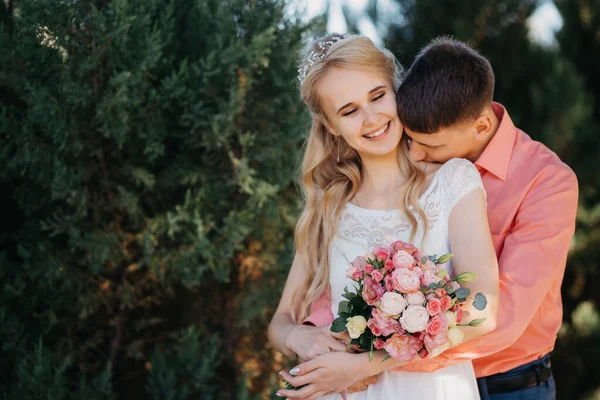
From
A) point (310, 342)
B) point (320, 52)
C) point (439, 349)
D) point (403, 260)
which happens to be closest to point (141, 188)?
point (320, 52)

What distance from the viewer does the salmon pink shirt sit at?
8.00 feet

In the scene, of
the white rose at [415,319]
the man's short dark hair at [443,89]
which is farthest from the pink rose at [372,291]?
the man's short dark hair at [443,89]

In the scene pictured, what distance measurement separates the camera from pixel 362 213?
2.77 metres

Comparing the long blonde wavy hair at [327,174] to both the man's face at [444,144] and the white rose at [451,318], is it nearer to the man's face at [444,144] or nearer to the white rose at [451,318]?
the man's face at [444,144]

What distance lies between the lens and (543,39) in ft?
18.0

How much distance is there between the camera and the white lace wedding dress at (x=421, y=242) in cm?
244

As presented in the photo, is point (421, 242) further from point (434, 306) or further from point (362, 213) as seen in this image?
point (434, 306)

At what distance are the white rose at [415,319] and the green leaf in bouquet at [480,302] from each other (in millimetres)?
190

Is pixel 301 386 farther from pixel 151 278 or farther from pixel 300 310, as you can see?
pixel 151 278

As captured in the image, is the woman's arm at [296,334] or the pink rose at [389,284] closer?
the pink rose at [389,284]

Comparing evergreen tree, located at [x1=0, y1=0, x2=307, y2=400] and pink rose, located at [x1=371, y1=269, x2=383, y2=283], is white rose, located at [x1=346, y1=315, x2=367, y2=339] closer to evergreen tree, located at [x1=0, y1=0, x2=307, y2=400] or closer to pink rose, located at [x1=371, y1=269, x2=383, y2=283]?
pink rose, located at [x1=371, y1=269, x2=383, y2=283]

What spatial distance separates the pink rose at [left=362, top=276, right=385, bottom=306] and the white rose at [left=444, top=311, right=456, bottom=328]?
21cm

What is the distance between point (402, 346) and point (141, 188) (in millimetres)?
2083

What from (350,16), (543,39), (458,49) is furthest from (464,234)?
(543,39)
